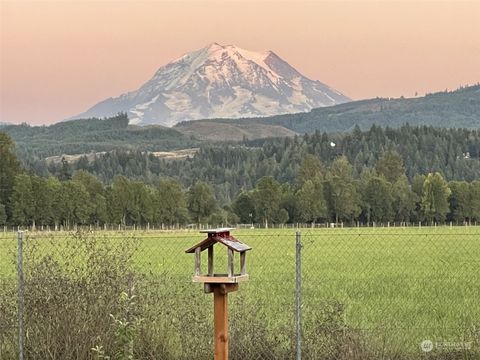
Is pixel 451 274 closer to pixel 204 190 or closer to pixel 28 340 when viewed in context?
pixel 28 340

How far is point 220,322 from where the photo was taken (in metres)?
10.6

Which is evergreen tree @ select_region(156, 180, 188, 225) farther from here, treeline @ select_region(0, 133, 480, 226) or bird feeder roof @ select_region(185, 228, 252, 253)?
bird feeder roof @ select_region(185, 228, 252, 253)

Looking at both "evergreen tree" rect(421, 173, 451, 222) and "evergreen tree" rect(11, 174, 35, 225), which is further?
"evergreen tree" rect(421, 173, 451, 222)

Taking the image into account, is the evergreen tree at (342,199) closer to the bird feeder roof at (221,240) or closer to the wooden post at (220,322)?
the bird feeder roof at (221,240)

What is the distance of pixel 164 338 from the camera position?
39.9 feet

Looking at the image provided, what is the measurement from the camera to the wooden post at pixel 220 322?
10.6 m

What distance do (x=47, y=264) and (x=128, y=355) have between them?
2.20m

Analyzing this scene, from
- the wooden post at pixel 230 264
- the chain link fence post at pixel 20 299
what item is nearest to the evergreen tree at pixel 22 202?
the chain link fence post at pixel 20 299

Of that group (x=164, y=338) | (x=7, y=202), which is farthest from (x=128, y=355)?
(x=7, y=202)

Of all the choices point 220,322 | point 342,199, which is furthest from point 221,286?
point 342,199

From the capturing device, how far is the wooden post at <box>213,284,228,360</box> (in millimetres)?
10609

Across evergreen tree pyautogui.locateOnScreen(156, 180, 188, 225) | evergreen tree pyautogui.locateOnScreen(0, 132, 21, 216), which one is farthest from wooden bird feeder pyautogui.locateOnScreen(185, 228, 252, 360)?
evergreen tree pyautogui.locateOnScreen(156, 180, 188, 225)

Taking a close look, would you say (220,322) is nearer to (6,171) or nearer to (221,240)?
(221,240)

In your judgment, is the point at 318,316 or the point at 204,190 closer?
the point at 318,316
